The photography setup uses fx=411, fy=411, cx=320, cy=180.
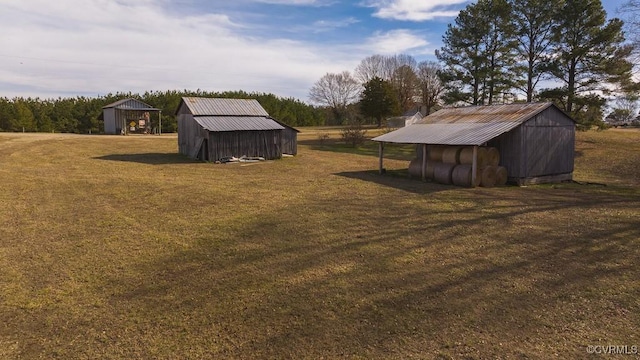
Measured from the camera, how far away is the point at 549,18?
34469 mm

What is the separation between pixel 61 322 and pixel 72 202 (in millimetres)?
9505

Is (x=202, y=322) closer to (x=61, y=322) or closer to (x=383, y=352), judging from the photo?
(x=61, y=322)

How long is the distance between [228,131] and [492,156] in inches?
699

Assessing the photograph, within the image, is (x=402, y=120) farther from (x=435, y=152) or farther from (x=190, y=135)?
(x=435, y=152)

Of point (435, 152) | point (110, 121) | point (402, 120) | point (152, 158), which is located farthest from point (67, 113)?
point (435, 152)

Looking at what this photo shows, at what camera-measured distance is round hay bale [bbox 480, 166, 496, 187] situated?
19.2 metres

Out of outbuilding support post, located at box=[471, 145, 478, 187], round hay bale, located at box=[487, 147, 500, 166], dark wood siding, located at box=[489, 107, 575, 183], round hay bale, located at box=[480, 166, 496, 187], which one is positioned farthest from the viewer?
dark wood siding, located at box=[489, 107, 575, 183]

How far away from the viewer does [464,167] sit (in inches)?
763

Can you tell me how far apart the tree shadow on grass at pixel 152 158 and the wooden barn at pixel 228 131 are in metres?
0.95

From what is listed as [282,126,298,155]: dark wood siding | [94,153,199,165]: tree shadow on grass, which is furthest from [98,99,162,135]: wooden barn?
[282,126,298,155]: dark wood siding

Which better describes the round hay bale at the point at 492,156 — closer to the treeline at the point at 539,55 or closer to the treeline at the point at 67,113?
the treeline at the point at 539,55

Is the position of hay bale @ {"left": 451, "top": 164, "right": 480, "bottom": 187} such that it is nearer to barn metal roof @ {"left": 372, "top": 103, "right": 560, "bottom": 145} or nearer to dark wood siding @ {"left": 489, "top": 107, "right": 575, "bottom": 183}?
barn metal roof @ {"left": 372, "top": 103, "right": 560, "bottom": 145}

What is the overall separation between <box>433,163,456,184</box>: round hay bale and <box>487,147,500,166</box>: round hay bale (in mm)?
1644

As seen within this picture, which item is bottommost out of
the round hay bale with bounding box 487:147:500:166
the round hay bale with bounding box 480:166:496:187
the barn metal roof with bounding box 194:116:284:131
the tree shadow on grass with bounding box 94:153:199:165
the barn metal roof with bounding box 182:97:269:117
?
the round hay bale with bounding box 480:166:496:187
